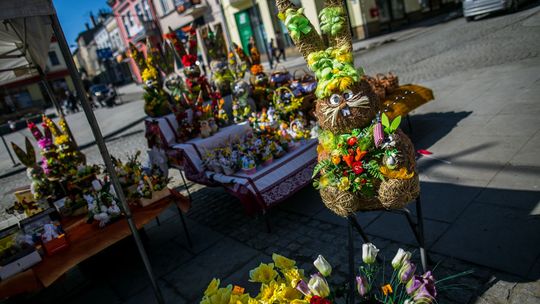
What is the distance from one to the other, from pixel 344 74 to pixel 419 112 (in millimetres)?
4951

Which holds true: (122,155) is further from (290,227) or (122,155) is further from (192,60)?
(290,227)

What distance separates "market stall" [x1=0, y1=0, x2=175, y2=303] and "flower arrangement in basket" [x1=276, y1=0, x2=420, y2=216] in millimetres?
1702

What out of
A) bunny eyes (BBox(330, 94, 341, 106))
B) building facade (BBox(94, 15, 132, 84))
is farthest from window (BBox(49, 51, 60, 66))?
bunny eyes (BBox(330, 94, 341, 106))

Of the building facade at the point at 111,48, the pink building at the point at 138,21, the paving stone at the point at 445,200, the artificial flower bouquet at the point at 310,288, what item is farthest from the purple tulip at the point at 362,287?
the building facade at the point at 111,48

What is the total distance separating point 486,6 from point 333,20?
14382 mm

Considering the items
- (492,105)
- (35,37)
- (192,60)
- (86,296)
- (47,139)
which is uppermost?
(35,37)

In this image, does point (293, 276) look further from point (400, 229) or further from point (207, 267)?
point (207, 267)

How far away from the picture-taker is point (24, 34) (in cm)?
416

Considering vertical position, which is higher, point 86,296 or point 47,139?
point 47,139

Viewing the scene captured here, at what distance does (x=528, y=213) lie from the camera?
309 centimetres

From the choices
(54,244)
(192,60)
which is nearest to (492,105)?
(192,60)

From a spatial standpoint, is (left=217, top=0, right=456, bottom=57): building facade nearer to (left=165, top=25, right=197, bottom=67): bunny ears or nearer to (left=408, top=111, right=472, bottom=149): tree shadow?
(left=165, top=25, right=197, bottom=67): bunny ears

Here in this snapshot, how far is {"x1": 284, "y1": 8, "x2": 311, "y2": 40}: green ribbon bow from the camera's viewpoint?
7.85ft

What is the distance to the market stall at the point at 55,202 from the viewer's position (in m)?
2.68
